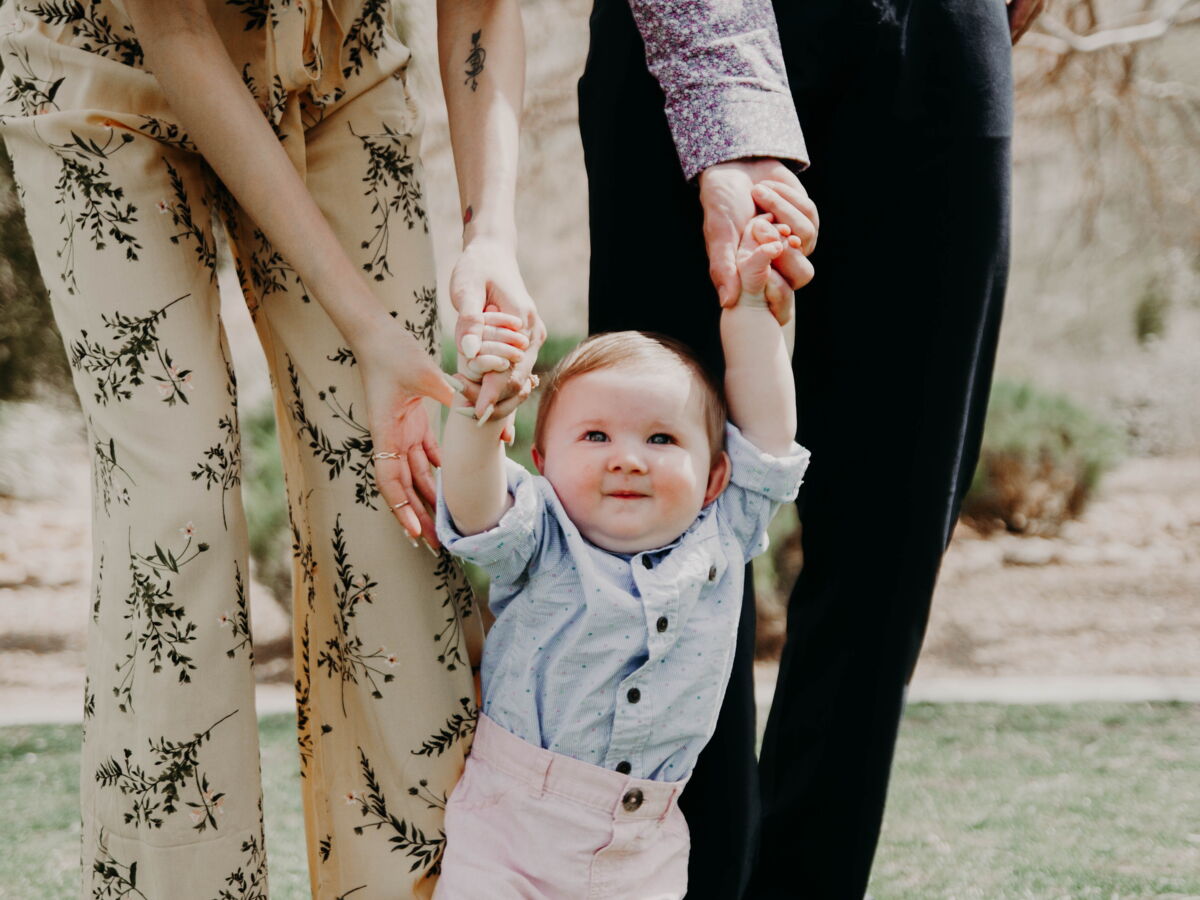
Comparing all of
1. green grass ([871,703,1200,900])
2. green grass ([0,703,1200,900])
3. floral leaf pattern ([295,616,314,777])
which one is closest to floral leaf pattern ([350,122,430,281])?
floral leaf pattern ([295,616,314,777])

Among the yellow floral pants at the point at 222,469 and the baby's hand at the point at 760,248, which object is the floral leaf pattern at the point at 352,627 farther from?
the baby's hand at the point at 760,248

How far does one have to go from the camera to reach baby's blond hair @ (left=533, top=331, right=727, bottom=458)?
153 centimetres

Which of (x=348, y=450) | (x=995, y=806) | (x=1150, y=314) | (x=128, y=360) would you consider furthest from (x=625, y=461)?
(x=1150, y=314)

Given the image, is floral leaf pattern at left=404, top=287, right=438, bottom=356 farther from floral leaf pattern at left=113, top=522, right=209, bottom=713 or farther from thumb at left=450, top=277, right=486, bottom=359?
floral leaf pattern at left=113, top=522, right=209, bottom=713

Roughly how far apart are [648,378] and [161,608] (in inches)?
23.2

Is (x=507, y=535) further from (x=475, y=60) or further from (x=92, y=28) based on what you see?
(x=92, y=28)

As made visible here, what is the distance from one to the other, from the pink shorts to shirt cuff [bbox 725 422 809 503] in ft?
1.19

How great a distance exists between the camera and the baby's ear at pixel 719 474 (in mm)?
1567

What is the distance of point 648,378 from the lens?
1516 mm

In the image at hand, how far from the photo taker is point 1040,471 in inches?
202

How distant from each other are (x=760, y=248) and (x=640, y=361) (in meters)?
0.19

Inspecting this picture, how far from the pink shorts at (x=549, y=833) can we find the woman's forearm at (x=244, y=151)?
20.9 inches

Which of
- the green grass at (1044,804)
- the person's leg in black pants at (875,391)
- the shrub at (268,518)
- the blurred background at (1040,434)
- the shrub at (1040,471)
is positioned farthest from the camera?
the shrub at (1040,471)

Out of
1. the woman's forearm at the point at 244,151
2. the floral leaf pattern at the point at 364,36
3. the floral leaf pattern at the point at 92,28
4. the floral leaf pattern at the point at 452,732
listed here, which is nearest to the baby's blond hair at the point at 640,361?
the woman's forearm at the point at 244,151
